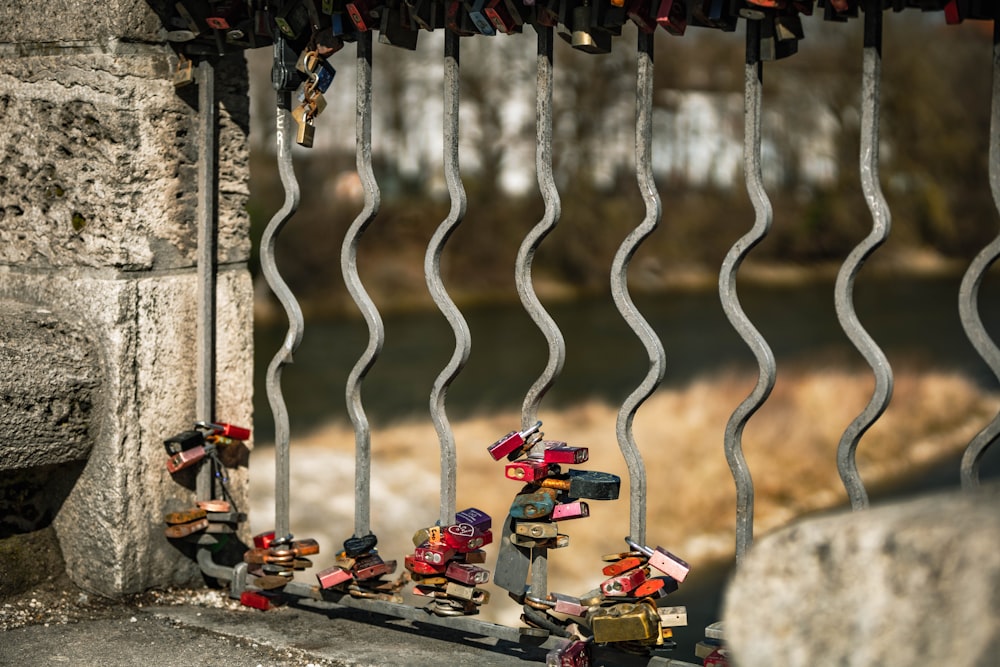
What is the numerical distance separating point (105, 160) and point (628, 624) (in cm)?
157

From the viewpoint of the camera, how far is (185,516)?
9.91ft

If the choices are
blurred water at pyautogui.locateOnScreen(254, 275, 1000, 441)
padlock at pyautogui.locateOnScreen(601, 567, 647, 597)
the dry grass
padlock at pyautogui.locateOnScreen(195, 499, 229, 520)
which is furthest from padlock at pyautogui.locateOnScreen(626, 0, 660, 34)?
blurred water at pyautogui.locateOnScreen(254, 275, 1000, 441)

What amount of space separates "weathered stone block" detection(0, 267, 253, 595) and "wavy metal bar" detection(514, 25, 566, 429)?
36.7 inches

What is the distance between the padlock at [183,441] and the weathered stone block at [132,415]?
0.02 meters

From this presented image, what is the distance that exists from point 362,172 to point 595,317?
1783 cm

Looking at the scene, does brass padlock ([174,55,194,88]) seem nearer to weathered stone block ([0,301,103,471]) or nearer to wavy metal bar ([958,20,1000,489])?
weathered stone block ([0,301,103,471])

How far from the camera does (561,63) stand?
880 inches

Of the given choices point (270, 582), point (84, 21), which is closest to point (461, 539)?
point (270, 582)

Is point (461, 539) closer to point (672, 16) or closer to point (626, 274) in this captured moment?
point (626, 274)

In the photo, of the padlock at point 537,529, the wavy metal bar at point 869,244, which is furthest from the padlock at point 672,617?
the wavy metal bar at point 869,244

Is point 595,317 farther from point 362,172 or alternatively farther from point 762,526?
point 362,172

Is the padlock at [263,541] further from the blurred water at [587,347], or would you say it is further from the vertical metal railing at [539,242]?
the blurred water at [587,347]

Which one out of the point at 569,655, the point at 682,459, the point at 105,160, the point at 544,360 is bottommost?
the point at 682,459

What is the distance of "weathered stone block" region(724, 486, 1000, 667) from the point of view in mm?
1323
